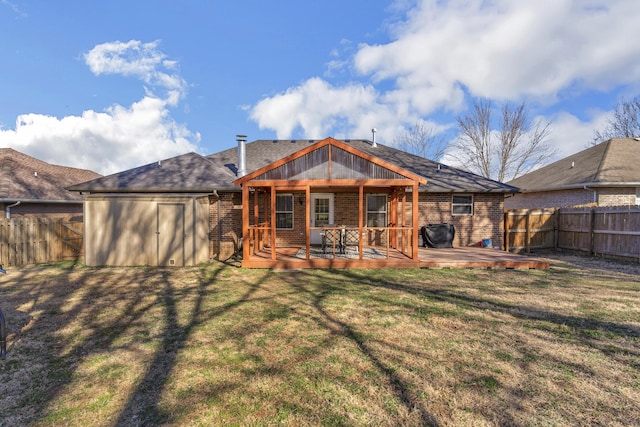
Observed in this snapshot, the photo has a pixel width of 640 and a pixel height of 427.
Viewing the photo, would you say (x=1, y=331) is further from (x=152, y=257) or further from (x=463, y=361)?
(x=152, y=257)

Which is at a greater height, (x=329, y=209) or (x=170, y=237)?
(x=329, y=209)

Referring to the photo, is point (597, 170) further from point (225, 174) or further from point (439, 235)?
point (225, 174)

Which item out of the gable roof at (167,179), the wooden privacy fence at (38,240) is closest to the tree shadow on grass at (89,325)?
the wooden privacy fence at (38,240)

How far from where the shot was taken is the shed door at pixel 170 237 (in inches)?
390

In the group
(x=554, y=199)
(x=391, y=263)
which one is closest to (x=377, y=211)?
(x=391, y=263)

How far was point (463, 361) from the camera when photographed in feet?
12.1

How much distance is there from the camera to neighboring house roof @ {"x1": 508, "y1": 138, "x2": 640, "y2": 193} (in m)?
14.9

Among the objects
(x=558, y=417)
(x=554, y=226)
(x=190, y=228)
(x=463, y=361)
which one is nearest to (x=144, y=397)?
(x=463, y=361)

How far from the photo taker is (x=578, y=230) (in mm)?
12820

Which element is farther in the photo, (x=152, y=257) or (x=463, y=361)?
(x=152, y=257)

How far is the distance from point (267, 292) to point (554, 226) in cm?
1378

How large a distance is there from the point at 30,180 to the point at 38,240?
8.72 metres

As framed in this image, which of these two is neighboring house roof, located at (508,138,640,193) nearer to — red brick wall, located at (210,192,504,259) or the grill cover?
red brick wall, located at (210,192,504,259)

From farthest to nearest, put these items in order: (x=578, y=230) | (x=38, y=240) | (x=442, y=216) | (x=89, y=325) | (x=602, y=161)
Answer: (x=602, y=161)
(x=578, y=230)
(x=442, y=216)
(x=38, y=240)
(x=89, y=325)
